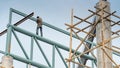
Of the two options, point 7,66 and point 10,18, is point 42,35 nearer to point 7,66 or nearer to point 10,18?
point 10,18

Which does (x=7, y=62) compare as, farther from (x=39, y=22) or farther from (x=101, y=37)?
(x=101, y=37)

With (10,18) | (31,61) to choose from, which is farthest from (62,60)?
(10,18)

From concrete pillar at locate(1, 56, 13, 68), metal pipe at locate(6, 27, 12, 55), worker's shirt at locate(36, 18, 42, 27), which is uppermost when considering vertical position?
worker's shirt at locate(36, 18, 42, 27)

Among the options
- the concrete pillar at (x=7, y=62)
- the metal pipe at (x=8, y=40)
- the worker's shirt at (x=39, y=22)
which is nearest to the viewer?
the concrete pillar at (x=7, y=62)

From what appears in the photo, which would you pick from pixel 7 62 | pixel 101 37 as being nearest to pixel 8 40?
pixel 7 62

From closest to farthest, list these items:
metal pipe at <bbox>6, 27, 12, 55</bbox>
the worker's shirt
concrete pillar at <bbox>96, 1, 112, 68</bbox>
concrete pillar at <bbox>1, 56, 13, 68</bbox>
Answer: concrete pillar at <bbox>96, 1, 112, 68</bbox>, concrete pillar at <bbox>1, 56, 13, 68</bbox>, metal pipe at <bbox>6, 27, 12, 55</bbox>, the worker's shirt

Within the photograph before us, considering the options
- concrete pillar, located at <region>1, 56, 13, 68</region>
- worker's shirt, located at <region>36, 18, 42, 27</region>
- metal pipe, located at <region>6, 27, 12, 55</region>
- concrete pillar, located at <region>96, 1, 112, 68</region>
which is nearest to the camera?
concrete pillar, located at <region>96, 1, 112, 68</region>

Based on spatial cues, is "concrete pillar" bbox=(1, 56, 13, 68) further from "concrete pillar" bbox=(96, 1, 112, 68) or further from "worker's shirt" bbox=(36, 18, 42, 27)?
"concrete pillar" bbox=(96, 1, 112, 68)

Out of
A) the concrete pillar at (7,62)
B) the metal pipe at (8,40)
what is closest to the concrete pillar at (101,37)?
the concrete pillar at (7,62)

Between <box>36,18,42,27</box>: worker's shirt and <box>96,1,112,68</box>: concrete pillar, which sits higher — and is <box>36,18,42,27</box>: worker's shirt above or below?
above

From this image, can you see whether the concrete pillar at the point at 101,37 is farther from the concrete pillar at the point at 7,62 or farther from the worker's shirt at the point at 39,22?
the concrete pillar at the point at 7,62

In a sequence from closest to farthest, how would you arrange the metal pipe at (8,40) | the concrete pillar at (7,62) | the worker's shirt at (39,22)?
the concrete pillar at (7,62) → the metal pipe at (8,40) → the worker's shirt at (39,22)

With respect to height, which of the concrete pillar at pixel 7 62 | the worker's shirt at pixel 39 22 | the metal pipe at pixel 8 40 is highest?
the worker's shirt at pixel 39 22

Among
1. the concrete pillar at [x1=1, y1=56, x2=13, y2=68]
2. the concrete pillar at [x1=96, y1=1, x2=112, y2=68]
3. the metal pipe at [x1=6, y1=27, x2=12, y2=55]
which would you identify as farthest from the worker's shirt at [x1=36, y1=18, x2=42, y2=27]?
the concrete pillar at [x1=96, y1=1, x2=112, y2=68]
